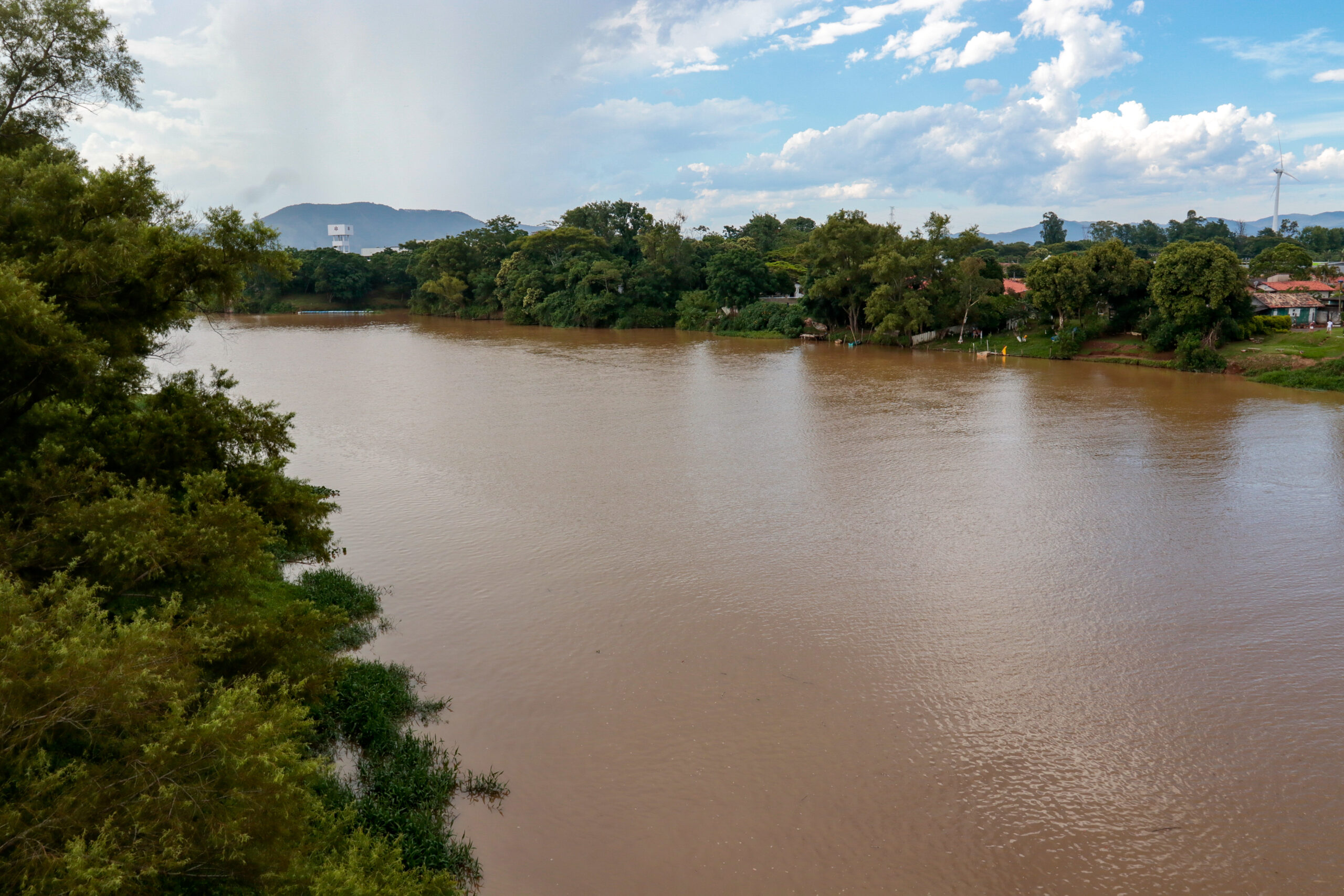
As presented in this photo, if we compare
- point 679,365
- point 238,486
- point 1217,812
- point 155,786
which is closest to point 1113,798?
point 1217,812

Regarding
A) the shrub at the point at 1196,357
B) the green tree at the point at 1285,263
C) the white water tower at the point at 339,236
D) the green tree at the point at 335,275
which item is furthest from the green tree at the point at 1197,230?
the white water tower at the point at 339,236

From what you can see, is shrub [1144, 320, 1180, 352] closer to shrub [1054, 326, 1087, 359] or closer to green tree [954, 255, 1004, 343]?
shrub [1054, 326, 1087, 359]

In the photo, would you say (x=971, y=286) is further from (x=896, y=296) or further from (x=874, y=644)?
(x=874, y=644)

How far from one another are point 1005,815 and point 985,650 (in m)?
2.65

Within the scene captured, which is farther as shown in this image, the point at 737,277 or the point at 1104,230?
the point at 1104,230

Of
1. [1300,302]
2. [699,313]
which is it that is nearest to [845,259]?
[699,313]

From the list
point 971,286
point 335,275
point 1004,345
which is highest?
point 335,275

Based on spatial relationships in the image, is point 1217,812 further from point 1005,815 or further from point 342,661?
point 342,661

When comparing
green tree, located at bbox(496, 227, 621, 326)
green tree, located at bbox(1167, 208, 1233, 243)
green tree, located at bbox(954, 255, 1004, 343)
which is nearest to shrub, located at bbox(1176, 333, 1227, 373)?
green tree, located at bbox(954, 255, 1004, 343)

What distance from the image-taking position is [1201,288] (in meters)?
26.3

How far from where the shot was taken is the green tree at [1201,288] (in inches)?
1022

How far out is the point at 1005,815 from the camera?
596 cm

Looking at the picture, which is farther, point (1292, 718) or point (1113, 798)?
point (1292, 718)

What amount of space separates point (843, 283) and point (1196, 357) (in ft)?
48.1
